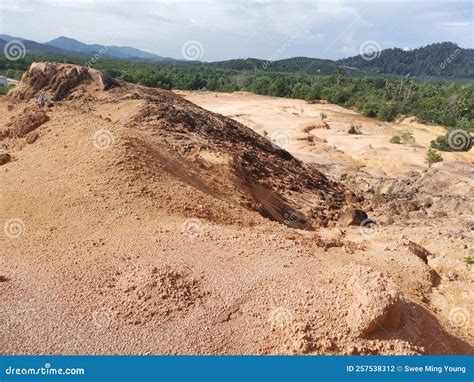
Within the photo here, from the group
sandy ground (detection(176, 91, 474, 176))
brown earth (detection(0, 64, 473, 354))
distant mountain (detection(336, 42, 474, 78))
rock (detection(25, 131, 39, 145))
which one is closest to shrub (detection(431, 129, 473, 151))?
sandy ground (detection(176, 91, 474, 176))

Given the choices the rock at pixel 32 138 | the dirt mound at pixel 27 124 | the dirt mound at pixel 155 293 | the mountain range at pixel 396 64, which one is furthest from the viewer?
the mountain range at pixel 396 64

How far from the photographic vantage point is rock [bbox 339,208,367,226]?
13.0m

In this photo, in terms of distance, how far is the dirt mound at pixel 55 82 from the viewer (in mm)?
16875

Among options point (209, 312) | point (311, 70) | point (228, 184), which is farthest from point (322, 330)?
point (311, 70)

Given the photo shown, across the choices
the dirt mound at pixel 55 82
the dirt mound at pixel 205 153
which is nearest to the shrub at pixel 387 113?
the dirt mound at pixel 205 153

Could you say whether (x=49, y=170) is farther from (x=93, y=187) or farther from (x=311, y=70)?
(x=311, y=70)

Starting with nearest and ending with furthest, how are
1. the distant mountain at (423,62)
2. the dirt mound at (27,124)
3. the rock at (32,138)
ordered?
1. the rock at (32,138)
2. the dirt mound at (27,124)
3. the distant mountain at (423,62)

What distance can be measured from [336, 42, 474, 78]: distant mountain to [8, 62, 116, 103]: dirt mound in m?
123

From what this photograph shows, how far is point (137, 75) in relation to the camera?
5388 cm

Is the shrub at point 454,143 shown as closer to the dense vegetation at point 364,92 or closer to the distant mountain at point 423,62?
the dense vegetation at point 364,92

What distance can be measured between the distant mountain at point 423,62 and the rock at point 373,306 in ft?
430

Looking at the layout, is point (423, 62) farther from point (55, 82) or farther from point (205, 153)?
point (205, 153)

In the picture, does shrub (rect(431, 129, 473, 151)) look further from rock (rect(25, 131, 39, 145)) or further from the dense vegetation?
rock (rect(25, 131, 39, 145))

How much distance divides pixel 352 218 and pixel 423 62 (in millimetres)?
139860
